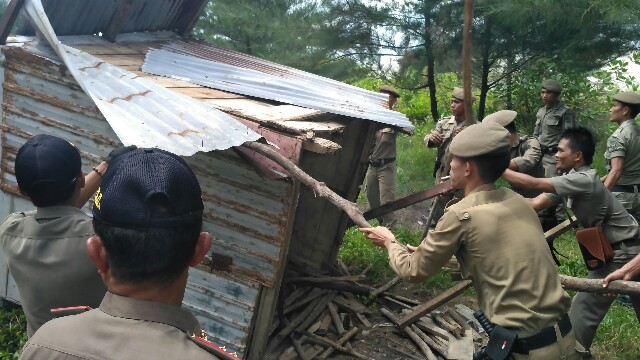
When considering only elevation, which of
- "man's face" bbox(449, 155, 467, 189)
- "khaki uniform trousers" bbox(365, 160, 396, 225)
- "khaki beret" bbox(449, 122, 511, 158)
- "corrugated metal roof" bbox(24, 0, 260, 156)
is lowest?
"khaki uniform trousers" bbox(365, 160, 396, 225)

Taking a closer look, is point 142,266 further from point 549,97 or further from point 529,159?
point 549,97

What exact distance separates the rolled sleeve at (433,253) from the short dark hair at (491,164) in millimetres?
305

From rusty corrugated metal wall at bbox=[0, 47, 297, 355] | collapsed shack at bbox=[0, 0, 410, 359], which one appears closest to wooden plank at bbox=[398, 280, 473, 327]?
collapsed shack at bbox=[0, 0, 410, 359]

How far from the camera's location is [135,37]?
7.61 meters

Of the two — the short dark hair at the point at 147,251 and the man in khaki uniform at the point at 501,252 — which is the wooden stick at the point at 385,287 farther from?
the short dark hair at the point at 147,251

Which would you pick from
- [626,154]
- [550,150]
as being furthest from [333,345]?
[550,150]

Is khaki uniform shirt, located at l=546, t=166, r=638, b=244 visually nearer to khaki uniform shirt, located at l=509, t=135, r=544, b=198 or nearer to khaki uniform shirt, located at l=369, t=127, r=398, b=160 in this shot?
khaki uniform shirt, located at l=509, t=135, r=544, b=198

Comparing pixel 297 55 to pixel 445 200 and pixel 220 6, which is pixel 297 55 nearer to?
pixel 220 6

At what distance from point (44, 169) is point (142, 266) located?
54.7 inches

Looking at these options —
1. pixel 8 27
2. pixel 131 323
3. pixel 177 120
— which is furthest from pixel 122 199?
pixel 8 27

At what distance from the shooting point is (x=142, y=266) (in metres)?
1.53

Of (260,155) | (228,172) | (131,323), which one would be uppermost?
(131,323)

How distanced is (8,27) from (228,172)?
2370 millimetres

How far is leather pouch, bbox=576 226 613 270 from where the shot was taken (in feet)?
16.5
